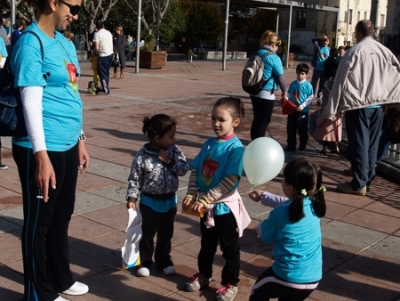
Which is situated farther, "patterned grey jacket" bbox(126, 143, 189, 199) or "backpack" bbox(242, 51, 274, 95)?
"backpack" bbox(242, 51, 274, 95)

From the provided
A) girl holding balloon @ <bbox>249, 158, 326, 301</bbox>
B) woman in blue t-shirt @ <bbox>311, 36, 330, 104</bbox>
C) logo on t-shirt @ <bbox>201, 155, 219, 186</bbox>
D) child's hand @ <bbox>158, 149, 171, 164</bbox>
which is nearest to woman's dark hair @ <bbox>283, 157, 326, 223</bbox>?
girl holding balloon @ <bbox>249, 158, 326, 301</bbox>

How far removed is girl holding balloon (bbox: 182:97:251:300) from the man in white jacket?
120 inches

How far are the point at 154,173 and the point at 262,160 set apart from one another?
0.95 metres

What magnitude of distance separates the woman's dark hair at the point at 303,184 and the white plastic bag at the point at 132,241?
1280 mm

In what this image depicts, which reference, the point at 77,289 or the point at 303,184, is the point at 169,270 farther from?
the point at 303,184

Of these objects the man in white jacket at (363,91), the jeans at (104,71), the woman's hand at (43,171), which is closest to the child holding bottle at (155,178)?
the woman's hand at (43,171)

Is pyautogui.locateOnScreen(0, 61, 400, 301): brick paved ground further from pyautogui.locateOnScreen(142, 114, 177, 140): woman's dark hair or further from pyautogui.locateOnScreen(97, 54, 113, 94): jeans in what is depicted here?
pyautogui.locateOnScreen(97, 54, 113, 94): jeans

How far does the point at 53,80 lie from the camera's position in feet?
10.8

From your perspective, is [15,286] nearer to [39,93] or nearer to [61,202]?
[61,202]

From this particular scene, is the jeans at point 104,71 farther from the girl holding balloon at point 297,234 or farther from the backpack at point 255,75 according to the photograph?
the girl holding balloon at point 297,234

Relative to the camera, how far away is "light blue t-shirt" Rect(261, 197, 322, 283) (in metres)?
3.09

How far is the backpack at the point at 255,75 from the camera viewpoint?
7.72 m

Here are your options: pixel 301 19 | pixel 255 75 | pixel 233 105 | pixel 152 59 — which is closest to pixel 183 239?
pixel 233 105

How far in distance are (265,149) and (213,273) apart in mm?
1332
